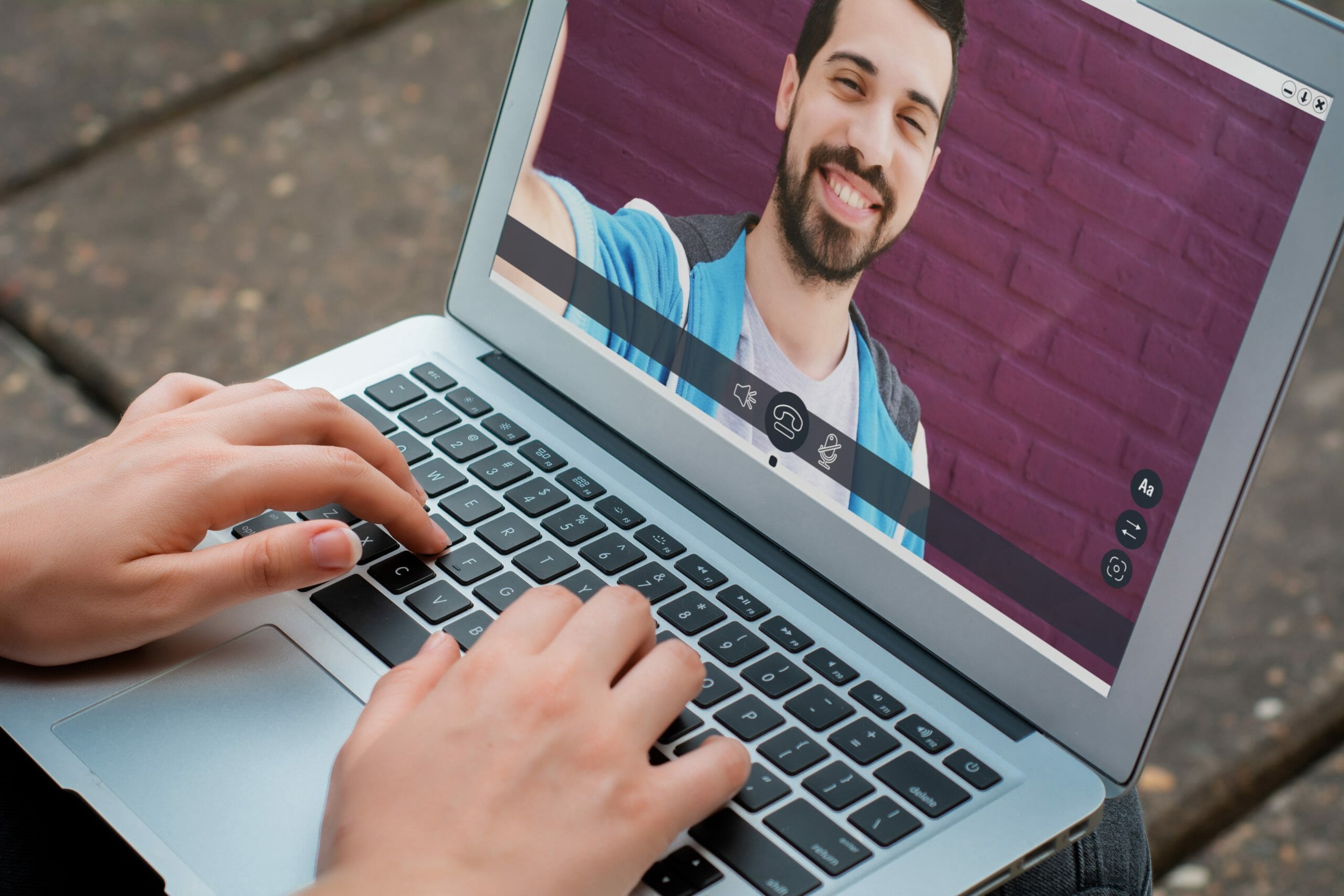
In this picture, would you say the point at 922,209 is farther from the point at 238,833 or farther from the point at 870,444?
the point at 238,833

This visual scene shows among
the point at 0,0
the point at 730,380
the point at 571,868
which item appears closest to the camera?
the point at 571,868

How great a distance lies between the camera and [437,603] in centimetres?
71

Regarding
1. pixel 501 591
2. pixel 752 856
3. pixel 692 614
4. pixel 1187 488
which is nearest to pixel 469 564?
pixel 501 591

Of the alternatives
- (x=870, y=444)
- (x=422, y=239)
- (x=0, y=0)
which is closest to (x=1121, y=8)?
(x=870, y=444)

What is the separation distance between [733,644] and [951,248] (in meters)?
0.24

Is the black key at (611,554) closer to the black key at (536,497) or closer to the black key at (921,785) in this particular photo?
the black key at (536,497)

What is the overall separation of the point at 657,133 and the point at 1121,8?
28cm

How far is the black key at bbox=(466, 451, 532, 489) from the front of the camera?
0.79 metres

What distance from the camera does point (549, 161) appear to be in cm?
81

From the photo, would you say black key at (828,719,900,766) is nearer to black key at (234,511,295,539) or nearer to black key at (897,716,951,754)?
black key at (897,716,951,754)

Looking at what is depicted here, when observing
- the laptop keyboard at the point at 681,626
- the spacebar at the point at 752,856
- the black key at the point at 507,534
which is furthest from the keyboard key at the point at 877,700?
the black key at the point at 507,534

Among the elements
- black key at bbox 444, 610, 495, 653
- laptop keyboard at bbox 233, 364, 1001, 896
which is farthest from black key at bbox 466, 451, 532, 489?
black key at bbox 444, 610, 495, 653

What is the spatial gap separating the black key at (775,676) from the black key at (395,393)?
0.99ft

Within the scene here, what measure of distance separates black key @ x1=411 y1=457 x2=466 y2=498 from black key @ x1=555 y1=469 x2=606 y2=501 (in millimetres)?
62
